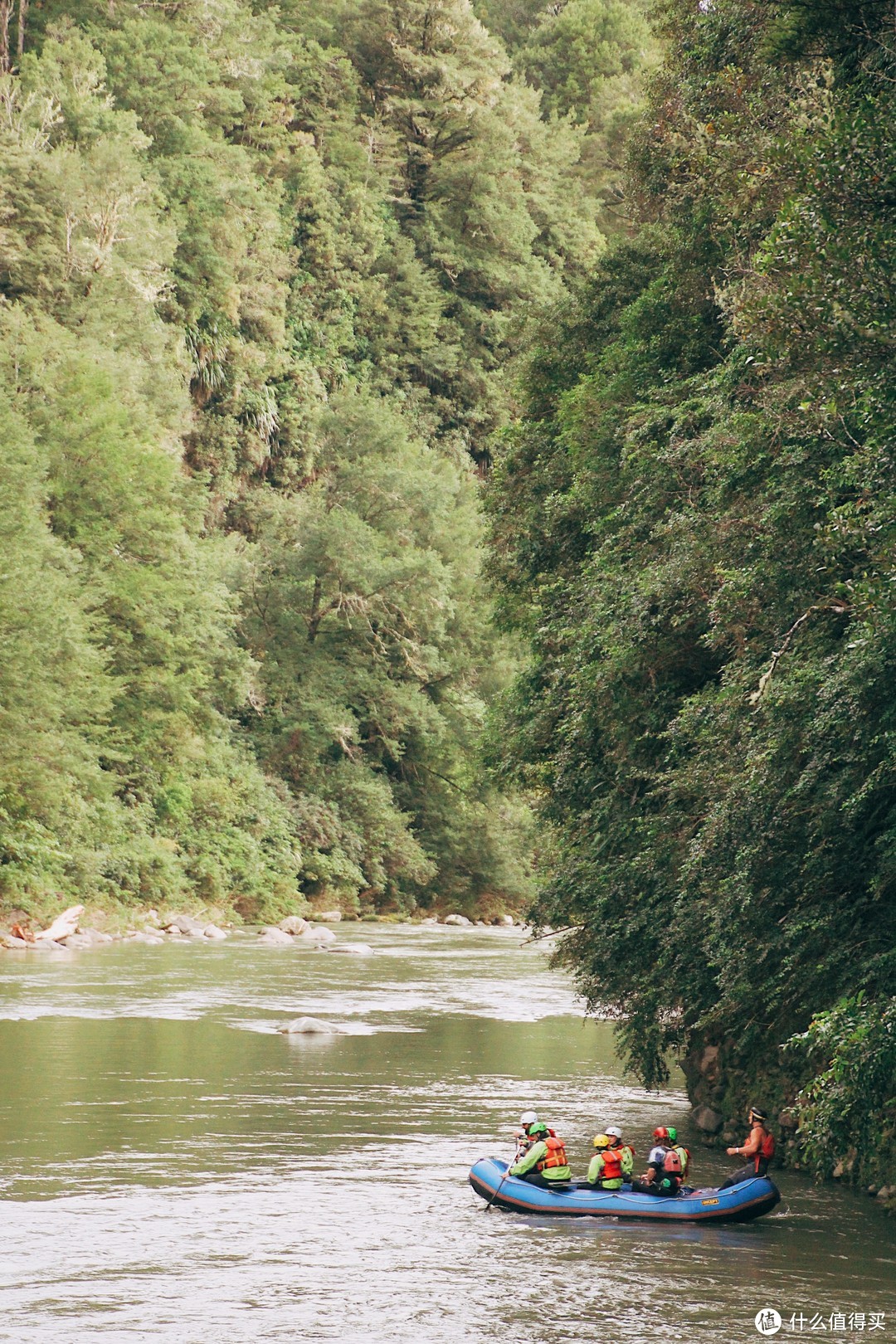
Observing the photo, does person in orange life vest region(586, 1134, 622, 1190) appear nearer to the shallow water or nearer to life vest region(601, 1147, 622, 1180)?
life vest region(601, 1147, 622, 1180)

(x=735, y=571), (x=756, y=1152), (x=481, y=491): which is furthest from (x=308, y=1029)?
(x=735, y=571)

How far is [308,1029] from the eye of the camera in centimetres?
2358

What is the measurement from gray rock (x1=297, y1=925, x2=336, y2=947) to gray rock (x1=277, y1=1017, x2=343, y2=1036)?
1488 centimetres

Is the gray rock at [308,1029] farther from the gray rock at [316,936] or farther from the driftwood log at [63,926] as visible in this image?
the gray rock at [316,936]

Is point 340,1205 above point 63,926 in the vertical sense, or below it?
above

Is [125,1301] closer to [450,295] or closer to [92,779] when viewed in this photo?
[92,779]

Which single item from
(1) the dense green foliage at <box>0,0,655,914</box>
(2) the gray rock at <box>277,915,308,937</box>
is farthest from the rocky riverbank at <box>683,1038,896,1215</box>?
(2) the gray rock at <box>277,915,308,937</box>

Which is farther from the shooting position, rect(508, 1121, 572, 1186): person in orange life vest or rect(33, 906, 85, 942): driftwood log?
rect(33, 906, 85, 942): driftwood log

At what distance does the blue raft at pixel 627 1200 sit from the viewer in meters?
13.2

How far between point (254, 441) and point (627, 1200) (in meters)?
46.0

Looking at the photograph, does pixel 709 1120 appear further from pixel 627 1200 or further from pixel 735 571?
pixel 735 571

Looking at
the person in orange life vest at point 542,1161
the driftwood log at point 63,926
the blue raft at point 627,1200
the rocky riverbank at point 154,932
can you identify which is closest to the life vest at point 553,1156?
the person in orange life vest at point 542,1161

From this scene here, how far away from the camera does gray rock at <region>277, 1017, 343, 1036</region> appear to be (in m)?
23.5

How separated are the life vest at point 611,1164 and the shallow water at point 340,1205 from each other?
0.47 m
